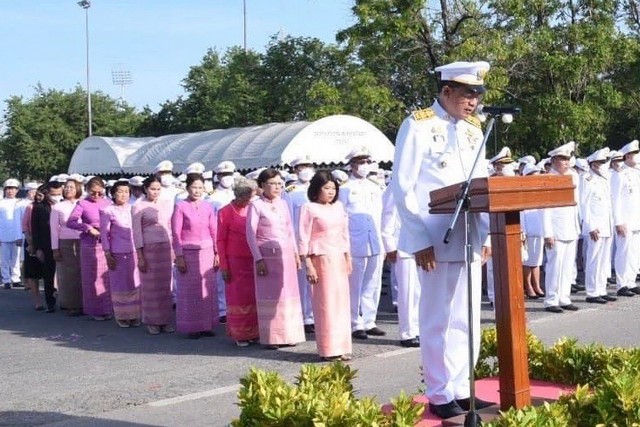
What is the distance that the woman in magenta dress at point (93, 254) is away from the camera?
40.1 feet

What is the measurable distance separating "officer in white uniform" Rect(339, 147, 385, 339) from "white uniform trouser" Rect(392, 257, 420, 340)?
0.75 metres

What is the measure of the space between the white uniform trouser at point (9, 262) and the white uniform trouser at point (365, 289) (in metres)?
9.45

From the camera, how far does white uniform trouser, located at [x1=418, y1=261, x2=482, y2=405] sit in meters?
5.25

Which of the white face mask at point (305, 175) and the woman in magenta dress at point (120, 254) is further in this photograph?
the white face mask at point (305, 175)

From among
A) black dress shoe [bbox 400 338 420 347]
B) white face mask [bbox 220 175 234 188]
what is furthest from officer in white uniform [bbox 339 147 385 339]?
white face mask [bbox 220 175 234 188]

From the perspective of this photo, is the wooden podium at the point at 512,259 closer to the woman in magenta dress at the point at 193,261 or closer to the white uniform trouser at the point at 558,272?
the woman in magenta dress at the point at 193,261

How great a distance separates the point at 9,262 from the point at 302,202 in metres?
8.35

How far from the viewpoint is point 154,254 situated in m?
11.1

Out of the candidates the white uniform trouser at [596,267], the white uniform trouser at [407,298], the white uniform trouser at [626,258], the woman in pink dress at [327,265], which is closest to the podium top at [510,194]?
the woman in pink dress at [327,265]

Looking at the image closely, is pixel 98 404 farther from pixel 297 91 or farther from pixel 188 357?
pixel 297 91

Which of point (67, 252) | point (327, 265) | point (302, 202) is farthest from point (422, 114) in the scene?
point (67, 252)

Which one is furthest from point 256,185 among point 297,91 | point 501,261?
point 297,91

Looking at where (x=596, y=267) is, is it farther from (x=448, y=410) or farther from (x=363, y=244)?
(x=448, y=410)

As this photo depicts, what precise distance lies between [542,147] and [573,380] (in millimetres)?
18765
